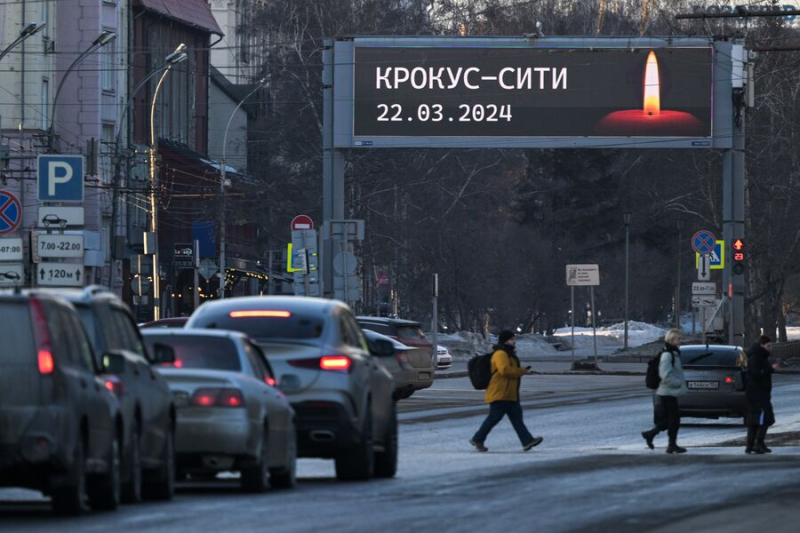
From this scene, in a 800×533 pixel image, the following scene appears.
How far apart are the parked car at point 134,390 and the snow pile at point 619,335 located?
72434mm

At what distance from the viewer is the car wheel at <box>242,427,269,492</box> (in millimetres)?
16391

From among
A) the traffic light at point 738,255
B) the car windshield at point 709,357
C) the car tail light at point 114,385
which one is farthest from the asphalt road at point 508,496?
the traffic light at point 738,255

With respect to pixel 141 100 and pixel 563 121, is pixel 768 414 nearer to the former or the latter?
pixel 563 121

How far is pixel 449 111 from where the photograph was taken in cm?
4991

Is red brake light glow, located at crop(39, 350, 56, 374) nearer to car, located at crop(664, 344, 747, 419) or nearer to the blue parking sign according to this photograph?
the blue parking sign

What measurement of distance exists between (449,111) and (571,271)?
1316 cm

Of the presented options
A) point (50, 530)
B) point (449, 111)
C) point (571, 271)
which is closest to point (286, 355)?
point (50, 530)

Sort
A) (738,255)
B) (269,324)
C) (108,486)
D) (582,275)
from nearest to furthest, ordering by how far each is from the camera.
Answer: (108,486)
(269,324)
(738,255)
(582,275)

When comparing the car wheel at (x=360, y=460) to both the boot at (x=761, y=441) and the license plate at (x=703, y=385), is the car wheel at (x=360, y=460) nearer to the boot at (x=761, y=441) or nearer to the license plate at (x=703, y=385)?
the boot at (x=761, y=441)

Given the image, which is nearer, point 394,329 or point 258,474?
point 258,474

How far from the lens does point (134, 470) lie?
14.7m

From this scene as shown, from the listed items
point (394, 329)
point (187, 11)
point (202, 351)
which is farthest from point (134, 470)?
point (187, 11)

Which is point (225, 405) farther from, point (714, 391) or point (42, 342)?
point (714, 391)

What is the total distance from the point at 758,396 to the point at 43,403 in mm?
14742
